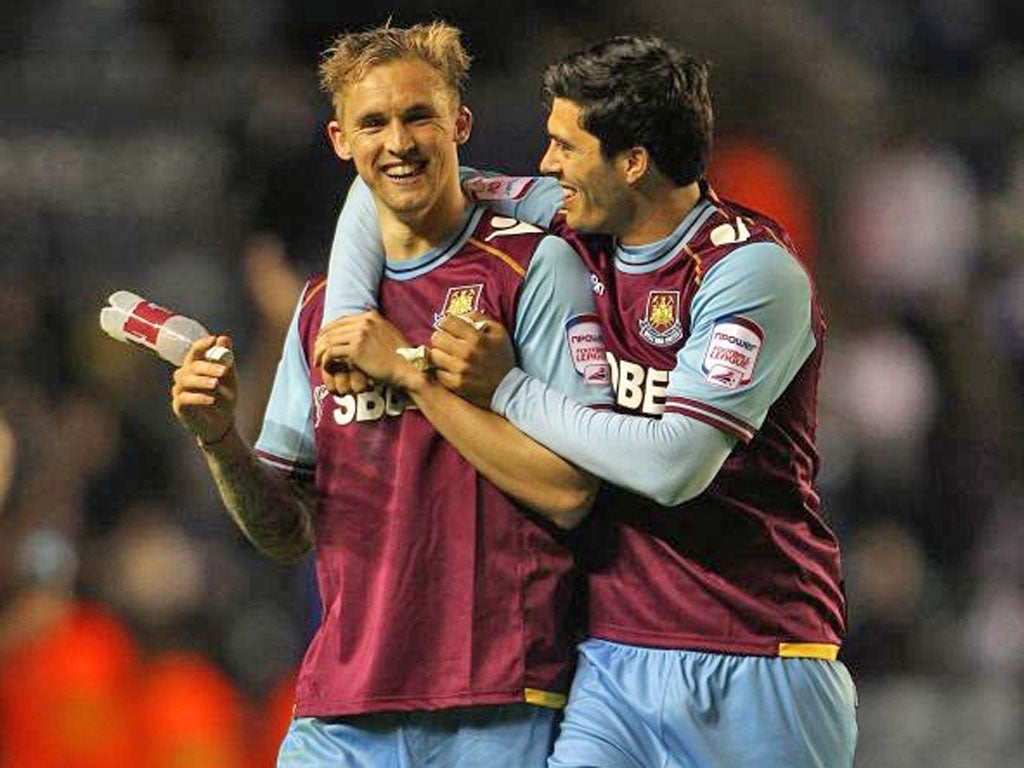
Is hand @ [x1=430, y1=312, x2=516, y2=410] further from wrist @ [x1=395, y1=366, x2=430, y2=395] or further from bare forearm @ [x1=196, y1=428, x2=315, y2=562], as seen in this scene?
bare forearm @ [x1=196, y1=428, x2=315, y2=562]

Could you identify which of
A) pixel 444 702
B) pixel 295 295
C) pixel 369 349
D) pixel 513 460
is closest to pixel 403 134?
pixel 369 349

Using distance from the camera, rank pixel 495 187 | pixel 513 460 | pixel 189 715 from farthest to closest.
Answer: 1. pixel 189 715
2. pixel 495 187
3. pixel 513 460

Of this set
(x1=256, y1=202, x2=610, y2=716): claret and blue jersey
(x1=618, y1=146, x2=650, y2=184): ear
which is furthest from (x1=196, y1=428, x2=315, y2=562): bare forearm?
(x1=618, y1=146, x2=650, y2=184): ear

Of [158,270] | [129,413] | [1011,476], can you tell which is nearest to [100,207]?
[158,270]

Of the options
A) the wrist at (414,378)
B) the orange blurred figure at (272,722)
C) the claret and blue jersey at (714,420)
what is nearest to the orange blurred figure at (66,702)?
the orange blurred figure at (272,722)

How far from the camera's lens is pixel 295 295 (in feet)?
23.0

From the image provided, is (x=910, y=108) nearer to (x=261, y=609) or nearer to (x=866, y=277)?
(x=866, y=277)

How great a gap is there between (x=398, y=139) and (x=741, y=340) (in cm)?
75

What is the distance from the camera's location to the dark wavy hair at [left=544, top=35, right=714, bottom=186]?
13.5 ft

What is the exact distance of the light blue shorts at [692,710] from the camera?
13.1 ft

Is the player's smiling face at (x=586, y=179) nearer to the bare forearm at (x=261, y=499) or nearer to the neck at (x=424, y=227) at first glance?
the neck at (x=424, y=227)

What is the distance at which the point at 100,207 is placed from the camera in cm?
834

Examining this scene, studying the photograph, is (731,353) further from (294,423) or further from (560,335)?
(294,423)

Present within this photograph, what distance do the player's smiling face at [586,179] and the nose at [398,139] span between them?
0.29 m
